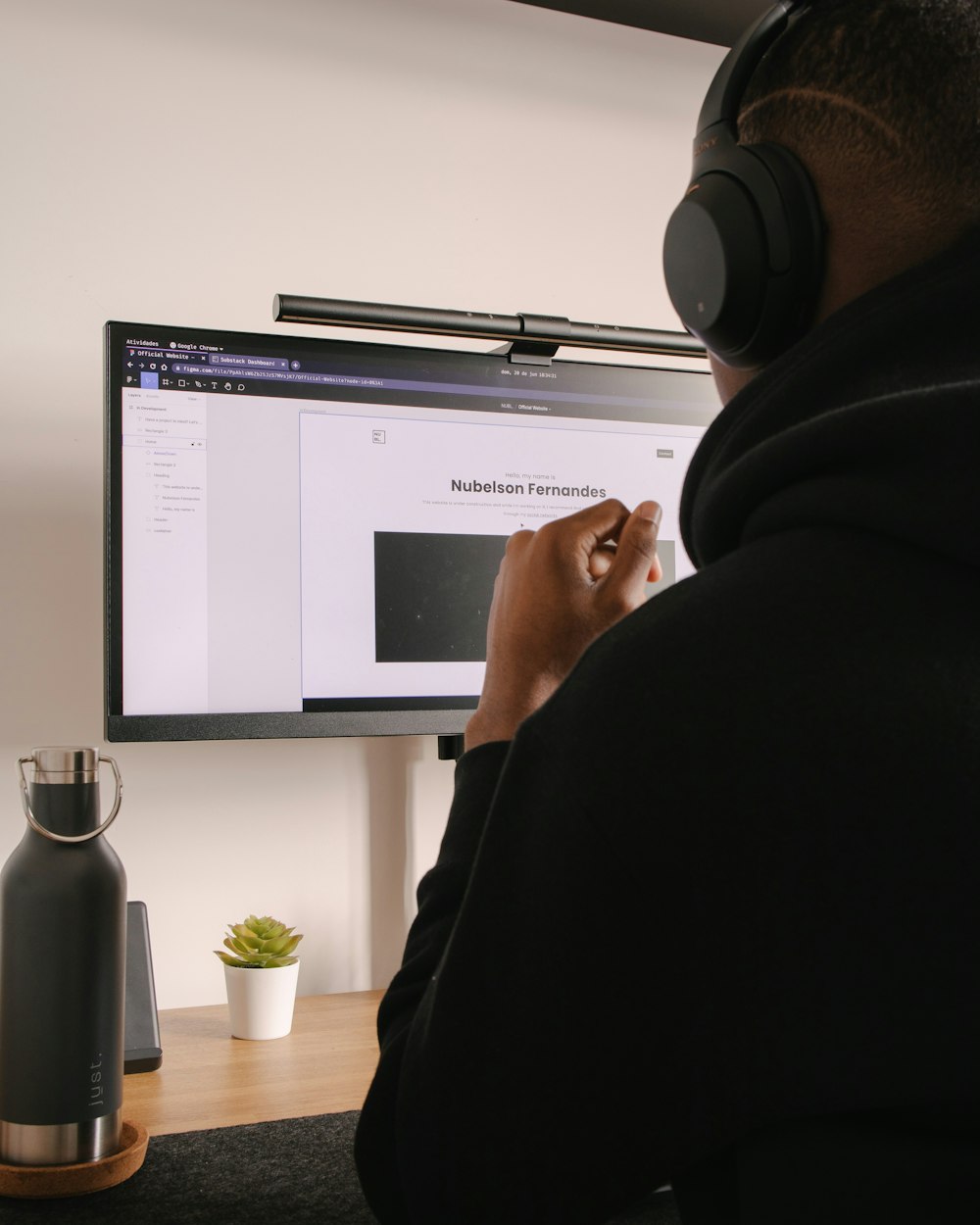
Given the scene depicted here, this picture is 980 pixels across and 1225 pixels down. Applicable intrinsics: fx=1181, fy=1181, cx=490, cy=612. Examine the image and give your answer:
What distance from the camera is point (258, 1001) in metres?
1.07

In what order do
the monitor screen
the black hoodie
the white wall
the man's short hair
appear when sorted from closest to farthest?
1. the black hoodie
2. the man's short hair
3. the monitor screen
4. the white wall

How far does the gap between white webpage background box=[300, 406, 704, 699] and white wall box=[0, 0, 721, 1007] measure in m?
0.18

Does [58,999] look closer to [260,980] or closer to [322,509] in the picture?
[260,980]

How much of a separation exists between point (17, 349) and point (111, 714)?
39cm

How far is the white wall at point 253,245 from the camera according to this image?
1.17 metres

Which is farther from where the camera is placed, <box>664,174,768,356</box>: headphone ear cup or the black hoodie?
<box>664,174,768,356</box>: headphone ear cup

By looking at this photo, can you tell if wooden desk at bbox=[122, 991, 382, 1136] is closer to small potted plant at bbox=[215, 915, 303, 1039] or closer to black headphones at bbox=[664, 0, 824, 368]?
small potted plant at bbox=[215, 915, 303, 1039]

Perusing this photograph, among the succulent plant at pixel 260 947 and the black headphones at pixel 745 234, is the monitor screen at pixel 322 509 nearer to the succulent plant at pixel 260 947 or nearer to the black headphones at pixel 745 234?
the succulent plant at pixel 260 947

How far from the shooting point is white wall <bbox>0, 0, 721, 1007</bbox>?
117 cm

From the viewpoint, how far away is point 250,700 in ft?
3.55

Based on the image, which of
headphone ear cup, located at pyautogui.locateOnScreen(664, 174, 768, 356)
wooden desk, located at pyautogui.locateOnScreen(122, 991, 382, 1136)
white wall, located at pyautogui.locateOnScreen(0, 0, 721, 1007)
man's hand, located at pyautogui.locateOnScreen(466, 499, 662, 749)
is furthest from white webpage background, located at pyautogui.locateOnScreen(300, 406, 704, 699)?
headphone ear cup, located at pyautogui.locateOnScreen(664, 174, 768, 356)

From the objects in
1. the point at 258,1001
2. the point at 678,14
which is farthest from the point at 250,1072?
the point at 678,14

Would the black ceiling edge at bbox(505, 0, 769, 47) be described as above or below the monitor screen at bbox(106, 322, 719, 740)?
above

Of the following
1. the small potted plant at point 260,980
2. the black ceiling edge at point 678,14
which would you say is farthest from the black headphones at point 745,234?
the black ceiling edge at point 678,14
